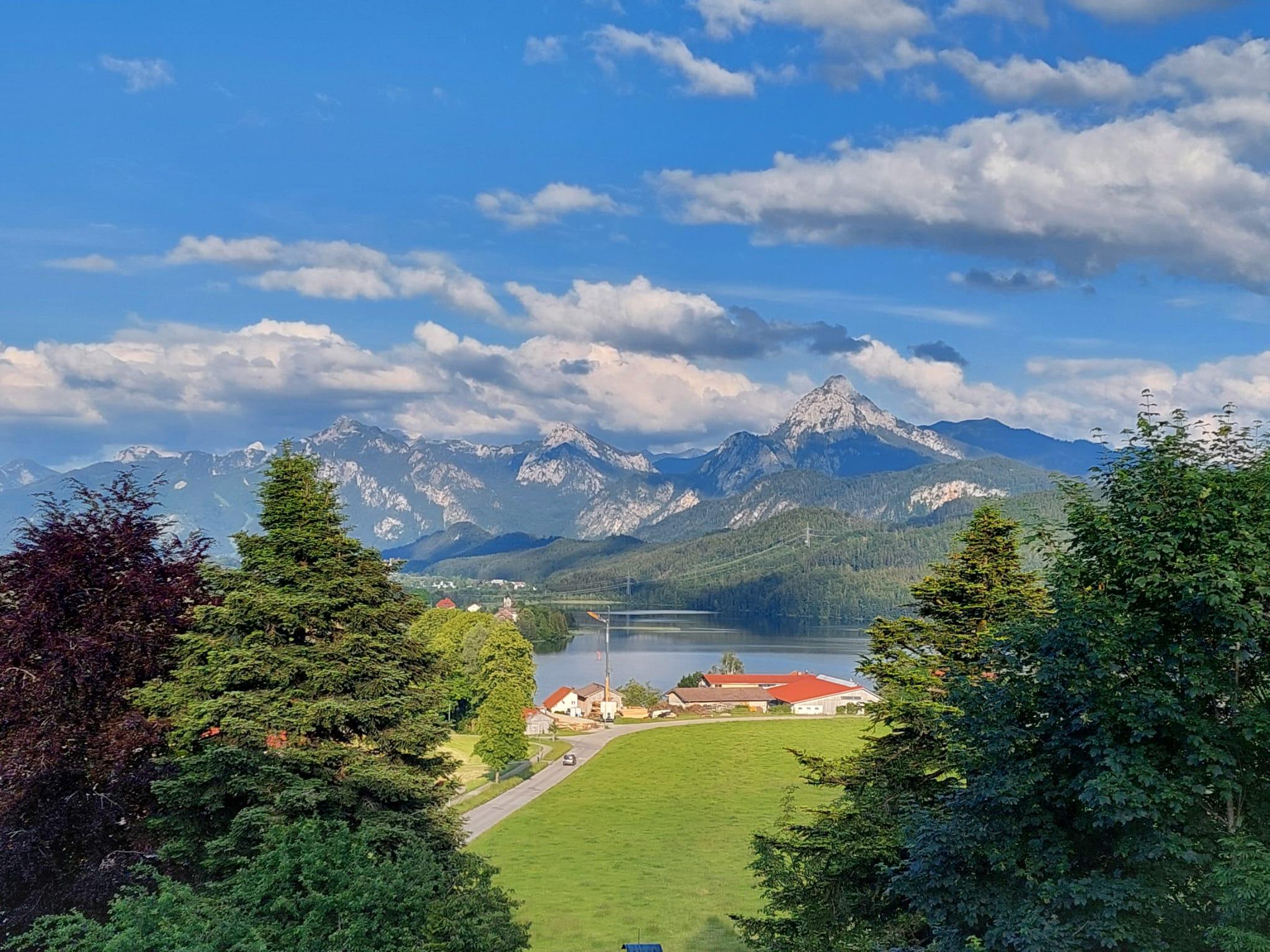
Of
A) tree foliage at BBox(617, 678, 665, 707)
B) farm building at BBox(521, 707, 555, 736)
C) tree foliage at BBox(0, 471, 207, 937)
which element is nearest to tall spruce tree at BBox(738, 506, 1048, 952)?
tree foliage at BBox(0, 471, 207, 937)

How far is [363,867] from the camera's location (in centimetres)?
1377

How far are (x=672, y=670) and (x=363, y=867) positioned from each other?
429ft

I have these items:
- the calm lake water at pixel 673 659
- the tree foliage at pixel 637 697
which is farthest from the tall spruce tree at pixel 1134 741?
the calm lake water at pixel 673 659

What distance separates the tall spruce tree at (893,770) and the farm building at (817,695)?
83588mm

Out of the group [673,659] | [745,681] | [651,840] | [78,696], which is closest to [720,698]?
[745,681]

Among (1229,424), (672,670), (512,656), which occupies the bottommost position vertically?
(672,670)

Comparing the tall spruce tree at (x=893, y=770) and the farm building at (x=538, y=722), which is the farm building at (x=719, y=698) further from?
the tall spruce tree at (x=893, y=770)

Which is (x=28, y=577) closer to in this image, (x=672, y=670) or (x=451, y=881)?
(x=451, y=881)

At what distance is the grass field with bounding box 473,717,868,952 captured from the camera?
2892 cm

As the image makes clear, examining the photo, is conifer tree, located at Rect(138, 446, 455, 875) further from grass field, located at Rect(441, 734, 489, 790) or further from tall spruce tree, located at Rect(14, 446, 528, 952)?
grass field, located at Rect(441, 734, 489, 790)

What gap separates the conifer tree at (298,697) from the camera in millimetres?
16062

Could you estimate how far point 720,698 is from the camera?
10388 centimetres

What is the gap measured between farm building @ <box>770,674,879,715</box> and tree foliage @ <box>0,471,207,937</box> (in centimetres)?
9001

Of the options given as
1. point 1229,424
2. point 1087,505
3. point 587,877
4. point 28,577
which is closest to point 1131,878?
point 1087,505
